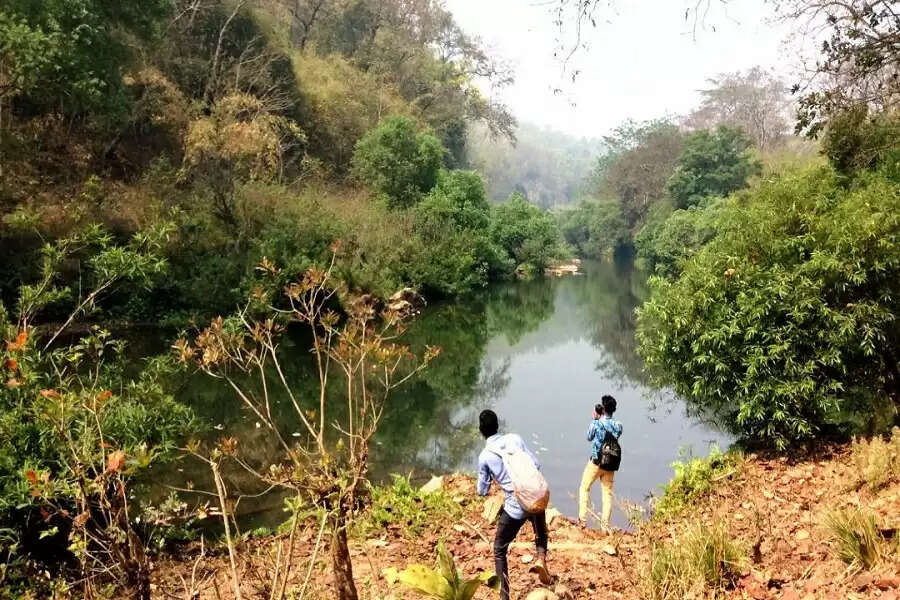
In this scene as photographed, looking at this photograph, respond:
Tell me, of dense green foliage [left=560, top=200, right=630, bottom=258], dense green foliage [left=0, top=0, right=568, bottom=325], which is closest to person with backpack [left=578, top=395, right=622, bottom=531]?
dense green foliage [left=0, top=0, right=568, bottom=325]

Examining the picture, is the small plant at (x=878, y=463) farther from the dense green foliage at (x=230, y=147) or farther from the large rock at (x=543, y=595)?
the dense green foliage at (x=230, y=147)

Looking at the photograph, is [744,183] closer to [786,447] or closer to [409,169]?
[409,169]

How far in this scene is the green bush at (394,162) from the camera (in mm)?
29594

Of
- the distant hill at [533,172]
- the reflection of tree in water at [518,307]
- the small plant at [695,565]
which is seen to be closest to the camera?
the small plant at [695,565]

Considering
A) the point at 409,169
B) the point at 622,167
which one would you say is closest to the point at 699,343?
the point at 409,169

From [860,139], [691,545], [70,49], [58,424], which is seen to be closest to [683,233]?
[860,139]

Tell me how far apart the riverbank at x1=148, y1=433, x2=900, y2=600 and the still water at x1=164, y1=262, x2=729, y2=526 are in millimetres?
962

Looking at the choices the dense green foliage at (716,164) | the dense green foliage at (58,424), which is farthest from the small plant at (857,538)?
the dense green foliage at (716,164)

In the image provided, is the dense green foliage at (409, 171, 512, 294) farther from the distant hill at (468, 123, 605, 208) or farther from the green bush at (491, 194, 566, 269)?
the distant hill at (468, 123, 605, 208)

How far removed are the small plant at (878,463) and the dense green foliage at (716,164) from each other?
1308 inches

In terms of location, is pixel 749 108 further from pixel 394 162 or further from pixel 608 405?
pixel 608 405

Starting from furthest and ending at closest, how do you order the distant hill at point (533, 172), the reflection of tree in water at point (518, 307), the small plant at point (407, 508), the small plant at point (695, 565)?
the distant hill at point (533, 172), the reflection of tree in water at point (518, 307), the small plant at point (407, 508), the small plant at point (695, 565)

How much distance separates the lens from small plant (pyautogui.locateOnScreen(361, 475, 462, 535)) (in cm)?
668

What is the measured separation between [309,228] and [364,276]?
8.10 feet
